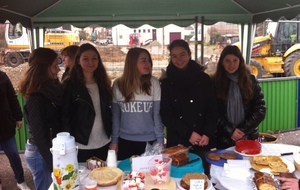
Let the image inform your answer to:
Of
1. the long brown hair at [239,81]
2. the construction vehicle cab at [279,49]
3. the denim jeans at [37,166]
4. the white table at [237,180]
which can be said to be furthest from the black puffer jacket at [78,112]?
the construction vehicle cab at [279,49]

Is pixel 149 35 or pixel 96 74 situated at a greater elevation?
pixel 149 35

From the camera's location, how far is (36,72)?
82.3 inches

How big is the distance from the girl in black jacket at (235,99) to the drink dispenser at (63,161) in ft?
5.28

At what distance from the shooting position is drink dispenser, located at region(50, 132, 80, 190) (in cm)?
143

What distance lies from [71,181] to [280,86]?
482cm

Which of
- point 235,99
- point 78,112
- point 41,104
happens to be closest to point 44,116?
point 41,104

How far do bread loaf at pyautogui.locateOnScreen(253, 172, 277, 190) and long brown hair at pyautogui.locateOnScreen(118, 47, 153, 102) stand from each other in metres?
1.01

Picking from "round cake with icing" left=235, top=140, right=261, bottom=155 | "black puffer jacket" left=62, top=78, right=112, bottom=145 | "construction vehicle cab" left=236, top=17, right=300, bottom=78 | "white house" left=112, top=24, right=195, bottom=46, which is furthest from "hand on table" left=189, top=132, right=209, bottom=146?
"white house" left=112, top=24, right=195, bottom=46

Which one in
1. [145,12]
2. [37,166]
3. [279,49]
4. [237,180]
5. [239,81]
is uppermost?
[145,12]

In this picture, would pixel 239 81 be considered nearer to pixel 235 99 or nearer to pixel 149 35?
pixel 235 99

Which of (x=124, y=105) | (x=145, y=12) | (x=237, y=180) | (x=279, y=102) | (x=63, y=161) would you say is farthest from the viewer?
(x=279, y=102)

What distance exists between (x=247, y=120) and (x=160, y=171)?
1385 mm

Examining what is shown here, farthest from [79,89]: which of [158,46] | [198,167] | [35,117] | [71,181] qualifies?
[158,46]

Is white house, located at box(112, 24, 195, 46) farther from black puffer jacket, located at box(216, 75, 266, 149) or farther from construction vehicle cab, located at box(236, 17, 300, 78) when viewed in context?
black puffer jacket, located at box(216, 75, 266, 149)
